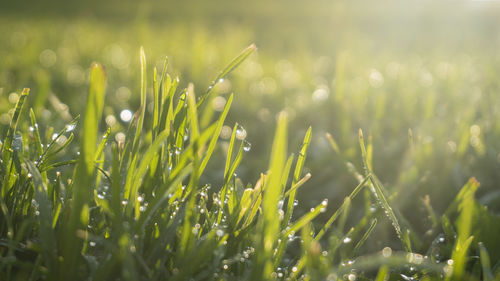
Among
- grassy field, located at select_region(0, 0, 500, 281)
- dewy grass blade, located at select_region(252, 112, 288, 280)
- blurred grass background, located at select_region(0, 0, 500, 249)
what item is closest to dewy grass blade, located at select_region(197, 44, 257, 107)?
grassy field, located at select_region(0, 0, 500, 281)

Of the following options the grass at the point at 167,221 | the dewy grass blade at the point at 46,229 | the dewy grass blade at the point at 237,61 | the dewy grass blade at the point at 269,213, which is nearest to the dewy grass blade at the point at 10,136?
the grass at the point at 167,221

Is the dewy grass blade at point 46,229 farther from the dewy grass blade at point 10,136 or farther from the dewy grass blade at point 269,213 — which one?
the dewy grass blade at point 269,213

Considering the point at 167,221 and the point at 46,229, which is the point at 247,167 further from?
the point at 46,229

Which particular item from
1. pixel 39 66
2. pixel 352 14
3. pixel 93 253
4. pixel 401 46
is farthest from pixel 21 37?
pixel 352 14

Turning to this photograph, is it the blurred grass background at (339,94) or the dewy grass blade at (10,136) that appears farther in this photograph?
the blurred grass background at (339,94)

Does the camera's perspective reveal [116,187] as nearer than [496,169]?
Yes

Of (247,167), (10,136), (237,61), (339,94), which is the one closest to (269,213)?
(237,61)

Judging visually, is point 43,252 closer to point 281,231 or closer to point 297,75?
point 281,231

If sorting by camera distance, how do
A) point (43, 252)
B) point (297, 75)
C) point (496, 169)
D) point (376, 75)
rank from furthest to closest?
1. point (297, 75)
2. point (376, 75)
3. point (496, 169)
4. point (43, 252)
